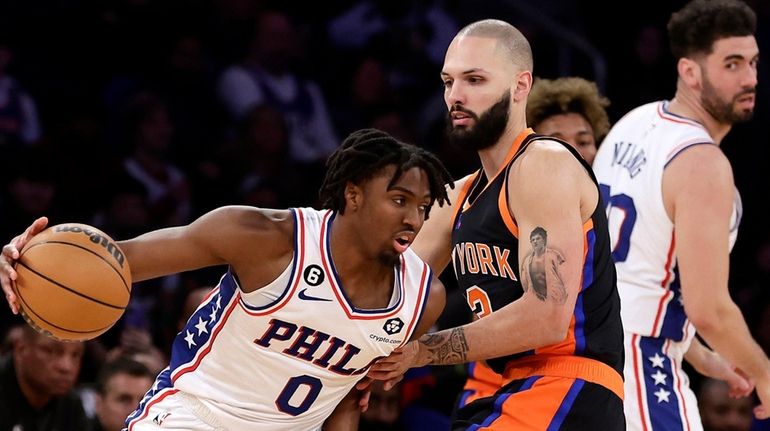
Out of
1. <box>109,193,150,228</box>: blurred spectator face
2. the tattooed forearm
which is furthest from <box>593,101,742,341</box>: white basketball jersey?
<box>109,193,150,228</box>: blurred spectator face

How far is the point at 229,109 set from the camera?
8.97 m

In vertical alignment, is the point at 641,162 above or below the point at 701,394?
above

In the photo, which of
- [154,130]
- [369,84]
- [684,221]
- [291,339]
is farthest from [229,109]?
[291,339]

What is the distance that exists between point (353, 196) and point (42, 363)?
326cm

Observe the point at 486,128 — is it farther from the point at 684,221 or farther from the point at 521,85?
the point at 684,221

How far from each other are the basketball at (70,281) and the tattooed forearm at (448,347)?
1.05m

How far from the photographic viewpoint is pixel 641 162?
473 cm

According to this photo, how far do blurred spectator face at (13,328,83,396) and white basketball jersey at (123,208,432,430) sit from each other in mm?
2620

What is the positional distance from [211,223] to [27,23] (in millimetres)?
5515

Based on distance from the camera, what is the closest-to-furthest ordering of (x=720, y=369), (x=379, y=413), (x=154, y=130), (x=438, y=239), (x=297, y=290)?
1. (x=297, y=290)
2. (x=438, y=239)
3. (x=720, y=369)
4. (x=379, y=413)
5. (x=154, y=130)

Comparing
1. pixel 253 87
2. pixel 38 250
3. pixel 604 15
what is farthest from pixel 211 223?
pixel 604 15

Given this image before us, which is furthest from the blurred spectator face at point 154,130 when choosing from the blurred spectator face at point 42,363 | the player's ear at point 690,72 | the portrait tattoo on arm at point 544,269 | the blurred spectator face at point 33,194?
the portrait tattoo on arm at point 544,269

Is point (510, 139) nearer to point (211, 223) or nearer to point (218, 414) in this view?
point (211, 223)

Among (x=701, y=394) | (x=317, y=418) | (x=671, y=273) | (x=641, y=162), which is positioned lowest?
(x=701, y=394)
